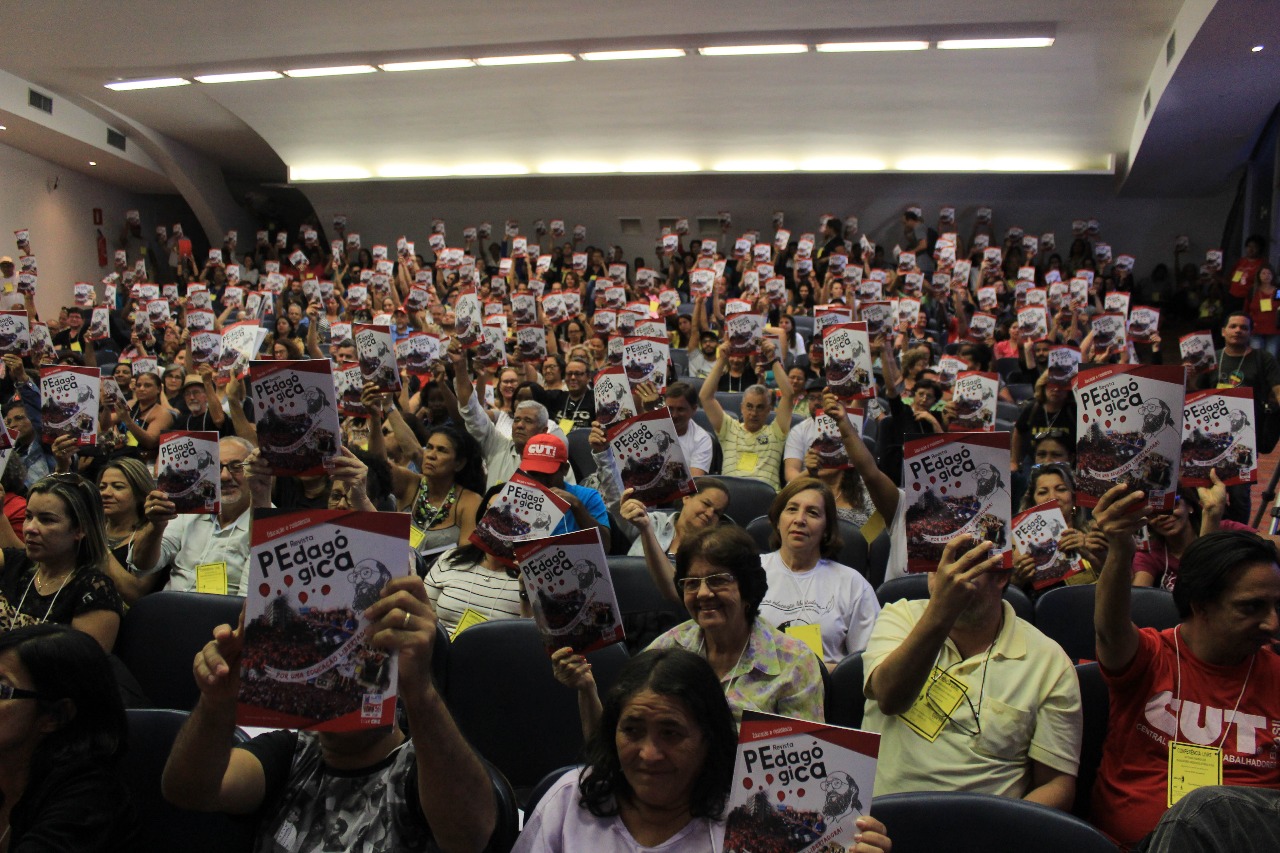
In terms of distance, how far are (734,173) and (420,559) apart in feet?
40.3

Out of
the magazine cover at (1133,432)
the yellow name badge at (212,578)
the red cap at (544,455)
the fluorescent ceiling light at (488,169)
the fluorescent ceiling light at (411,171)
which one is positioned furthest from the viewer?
the fluorescent ceiling light at (411,171)

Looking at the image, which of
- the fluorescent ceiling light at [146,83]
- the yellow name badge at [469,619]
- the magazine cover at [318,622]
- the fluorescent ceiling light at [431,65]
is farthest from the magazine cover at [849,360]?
the fluorescent ceiling light at [146,83]

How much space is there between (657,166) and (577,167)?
1.28 metres

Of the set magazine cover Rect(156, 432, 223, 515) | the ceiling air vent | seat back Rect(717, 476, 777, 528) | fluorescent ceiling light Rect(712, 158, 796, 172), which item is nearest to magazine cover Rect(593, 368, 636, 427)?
seat back Rect(717, 476, 777, 528)

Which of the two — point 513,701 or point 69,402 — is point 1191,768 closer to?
point 513,701

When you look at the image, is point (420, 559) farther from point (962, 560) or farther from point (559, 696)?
point (962, 560)

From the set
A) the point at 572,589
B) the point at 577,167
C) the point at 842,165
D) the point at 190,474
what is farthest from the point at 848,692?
the point at 577,167

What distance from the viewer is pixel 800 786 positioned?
144 cm

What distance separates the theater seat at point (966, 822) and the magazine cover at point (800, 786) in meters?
0.44

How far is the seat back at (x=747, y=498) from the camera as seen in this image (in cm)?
477

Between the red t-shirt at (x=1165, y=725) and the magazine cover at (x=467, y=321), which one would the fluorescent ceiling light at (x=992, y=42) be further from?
the red t-shirt at (x=1165, y=725)

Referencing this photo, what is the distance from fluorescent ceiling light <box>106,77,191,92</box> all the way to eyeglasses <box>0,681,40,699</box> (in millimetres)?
13116

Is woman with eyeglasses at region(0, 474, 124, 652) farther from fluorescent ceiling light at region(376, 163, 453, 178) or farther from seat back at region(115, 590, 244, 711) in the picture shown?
fluorescent ceiling light at region(376, 163, 453, 178)

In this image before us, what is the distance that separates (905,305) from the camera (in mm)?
8641
